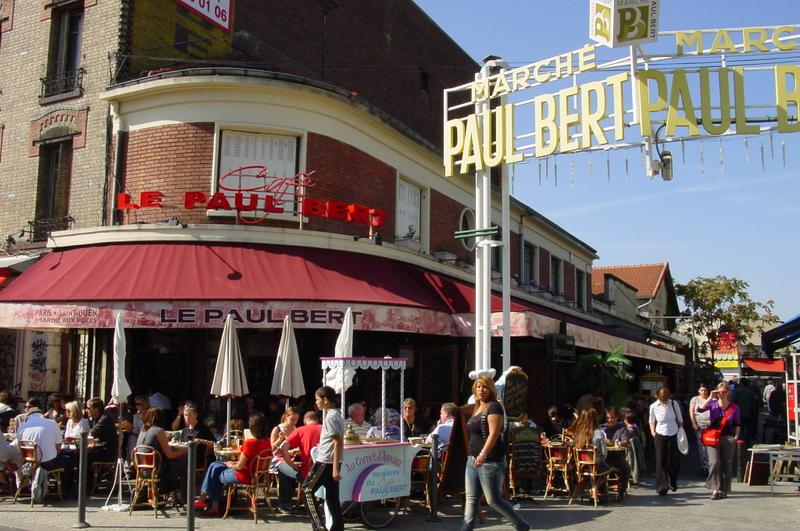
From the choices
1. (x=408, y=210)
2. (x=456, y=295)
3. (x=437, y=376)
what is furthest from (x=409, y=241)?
(x=437, y=376)

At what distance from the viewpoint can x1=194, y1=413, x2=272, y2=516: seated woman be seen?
937cm

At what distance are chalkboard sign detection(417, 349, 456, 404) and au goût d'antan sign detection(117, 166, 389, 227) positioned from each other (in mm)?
3417

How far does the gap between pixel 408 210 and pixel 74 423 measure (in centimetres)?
844

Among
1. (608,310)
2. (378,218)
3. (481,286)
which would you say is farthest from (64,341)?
(608,310)

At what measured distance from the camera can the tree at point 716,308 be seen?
40.4 m

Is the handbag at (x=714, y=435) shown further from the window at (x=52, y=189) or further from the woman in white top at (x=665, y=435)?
the window at (x=52, y=189)

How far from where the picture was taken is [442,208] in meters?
18.4

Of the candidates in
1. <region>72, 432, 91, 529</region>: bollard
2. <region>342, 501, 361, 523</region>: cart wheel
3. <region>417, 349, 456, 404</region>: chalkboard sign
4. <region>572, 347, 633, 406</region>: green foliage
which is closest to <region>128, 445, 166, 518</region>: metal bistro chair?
<region>72, 432, 91, 529</region>: bollard

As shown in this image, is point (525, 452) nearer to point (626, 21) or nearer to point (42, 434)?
point (626, 21)

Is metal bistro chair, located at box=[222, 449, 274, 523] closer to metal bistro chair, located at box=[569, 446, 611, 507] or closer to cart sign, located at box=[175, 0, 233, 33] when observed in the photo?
metal bistro chair, located at box=[569, 446, 611, 507]

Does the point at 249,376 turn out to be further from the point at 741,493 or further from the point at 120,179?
the point at 741,493

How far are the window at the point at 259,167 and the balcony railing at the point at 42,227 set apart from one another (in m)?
3.46

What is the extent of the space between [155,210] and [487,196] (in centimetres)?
587

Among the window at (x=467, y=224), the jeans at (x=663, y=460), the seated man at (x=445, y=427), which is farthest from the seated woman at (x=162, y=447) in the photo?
the window at (x=467, y=224)
